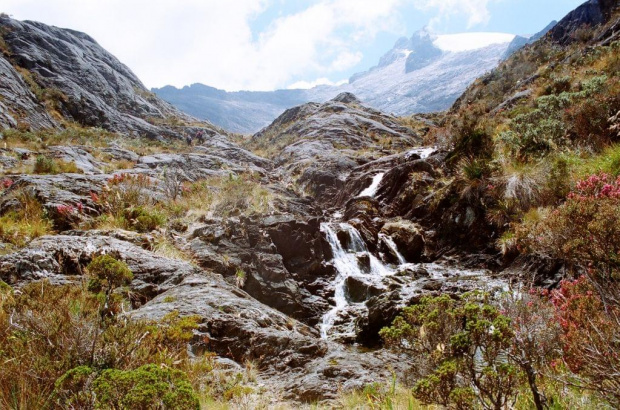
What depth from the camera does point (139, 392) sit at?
5.88ft

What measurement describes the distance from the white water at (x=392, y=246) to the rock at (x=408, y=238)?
4.1 inches

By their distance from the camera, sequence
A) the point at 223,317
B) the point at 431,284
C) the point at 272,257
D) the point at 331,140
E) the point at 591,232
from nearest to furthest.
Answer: the point at 591,232, the point at 223,317, the point at 431,284, the point at 272,257, the point at 331,140

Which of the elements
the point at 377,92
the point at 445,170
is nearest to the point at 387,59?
the point at 377,92

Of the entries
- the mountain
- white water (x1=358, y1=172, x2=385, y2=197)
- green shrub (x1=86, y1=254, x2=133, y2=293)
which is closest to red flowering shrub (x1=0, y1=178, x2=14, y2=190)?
green shrub (x1=86, y1=254, x2=133, y2=293)

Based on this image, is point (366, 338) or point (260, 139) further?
point (260, 139)

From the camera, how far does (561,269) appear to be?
7020 millimetres

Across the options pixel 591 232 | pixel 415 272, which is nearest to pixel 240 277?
pixel 415 272

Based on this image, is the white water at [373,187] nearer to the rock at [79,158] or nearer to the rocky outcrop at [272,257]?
the rocky outcrop at [272,257]

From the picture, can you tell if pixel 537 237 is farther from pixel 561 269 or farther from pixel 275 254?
pixel 275 254

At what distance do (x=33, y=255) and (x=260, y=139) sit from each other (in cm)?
3559

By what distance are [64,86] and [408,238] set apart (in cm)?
2892

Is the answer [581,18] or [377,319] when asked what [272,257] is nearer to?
[377,319]

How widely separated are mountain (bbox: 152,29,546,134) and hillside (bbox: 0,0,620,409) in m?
96.5

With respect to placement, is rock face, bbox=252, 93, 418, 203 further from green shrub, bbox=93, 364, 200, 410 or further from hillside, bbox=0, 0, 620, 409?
green shrub, bbox=93, 364, 200, 410
